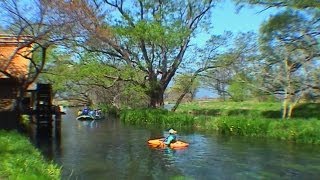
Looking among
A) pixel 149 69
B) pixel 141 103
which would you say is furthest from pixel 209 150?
pixel 141 103

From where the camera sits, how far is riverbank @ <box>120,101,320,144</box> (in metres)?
24.8

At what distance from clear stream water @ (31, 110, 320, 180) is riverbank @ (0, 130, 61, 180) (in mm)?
1879

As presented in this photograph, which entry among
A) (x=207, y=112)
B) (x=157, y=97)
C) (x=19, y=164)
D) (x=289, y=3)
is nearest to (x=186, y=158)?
(x=19, y=164)

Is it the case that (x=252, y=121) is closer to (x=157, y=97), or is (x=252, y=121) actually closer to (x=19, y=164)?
(x=157, y=97)

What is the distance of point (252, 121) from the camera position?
91.9ft

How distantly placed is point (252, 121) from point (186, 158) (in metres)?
9.40

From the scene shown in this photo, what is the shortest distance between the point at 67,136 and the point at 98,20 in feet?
27.2

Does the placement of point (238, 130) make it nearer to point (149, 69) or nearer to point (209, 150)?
point (209, 150)

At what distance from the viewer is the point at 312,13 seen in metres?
27.4

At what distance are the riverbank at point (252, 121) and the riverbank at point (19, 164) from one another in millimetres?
15014

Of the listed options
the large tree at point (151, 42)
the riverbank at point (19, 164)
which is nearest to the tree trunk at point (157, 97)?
the large tree at point (151, 42)

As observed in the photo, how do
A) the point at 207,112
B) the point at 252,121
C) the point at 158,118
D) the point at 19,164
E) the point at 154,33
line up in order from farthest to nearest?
the point at 207,112 < the point at 158,118 < the point at 154,33 < the point at 252,121 < the point at 19,164

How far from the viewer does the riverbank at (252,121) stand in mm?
24781

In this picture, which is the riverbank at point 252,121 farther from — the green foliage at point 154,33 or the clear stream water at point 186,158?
the green foliage at point 154,33
